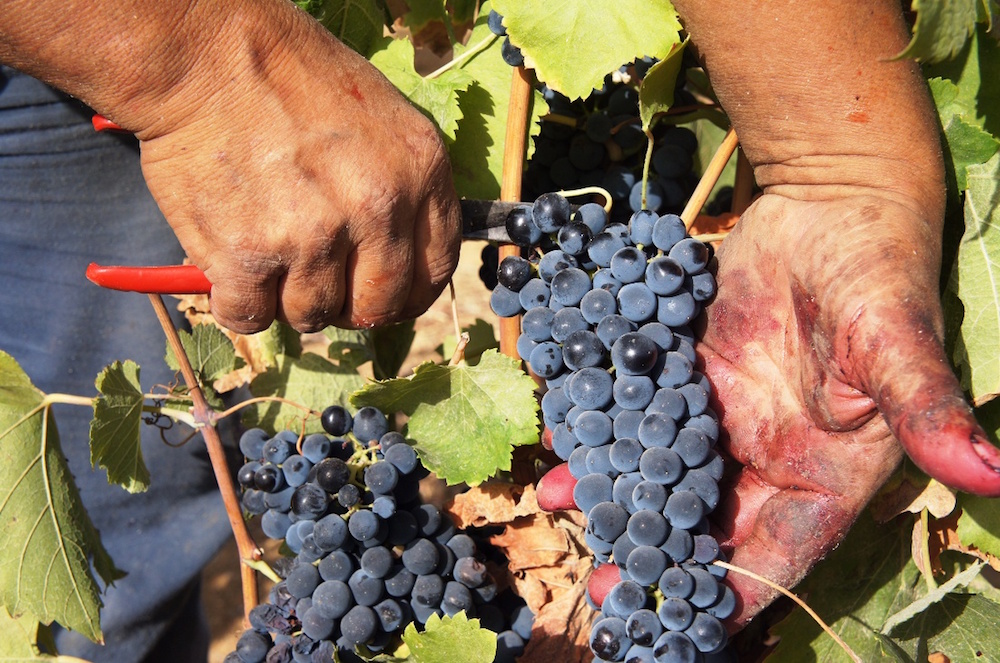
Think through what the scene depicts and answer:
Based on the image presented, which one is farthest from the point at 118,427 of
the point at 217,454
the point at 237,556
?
the point at 237,556

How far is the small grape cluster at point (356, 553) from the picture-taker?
109 cm

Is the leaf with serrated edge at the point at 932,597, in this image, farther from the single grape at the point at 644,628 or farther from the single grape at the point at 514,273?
the single grape at the point at 514,273

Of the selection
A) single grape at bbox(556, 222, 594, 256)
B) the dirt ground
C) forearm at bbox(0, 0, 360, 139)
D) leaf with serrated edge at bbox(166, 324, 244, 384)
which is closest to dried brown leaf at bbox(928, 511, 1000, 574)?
single grape at bbox(556, 222, 594, 256)

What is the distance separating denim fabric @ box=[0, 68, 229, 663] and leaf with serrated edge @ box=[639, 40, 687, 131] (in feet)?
3.41

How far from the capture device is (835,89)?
0.86m

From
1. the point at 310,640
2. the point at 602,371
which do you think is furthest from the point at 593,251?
the point at 310,640

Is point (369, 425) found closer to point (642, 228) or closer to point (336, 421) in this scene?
point (336, 421)

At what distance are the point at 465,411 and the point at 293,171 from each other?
15.7 inches

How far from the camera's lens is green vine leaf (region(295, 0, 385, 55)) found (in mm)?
1183

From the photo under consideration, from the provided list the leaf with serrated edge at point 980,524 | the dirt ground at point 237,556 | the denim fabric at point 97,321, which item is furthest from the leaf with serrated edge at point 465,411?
the dirt ground at point 237,556

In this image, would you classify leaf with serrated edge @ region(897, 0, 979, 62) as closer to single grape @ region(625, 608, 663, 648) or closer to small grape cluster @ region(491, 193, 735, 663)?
small grape cluster @ region(491, 193, 735, 663)

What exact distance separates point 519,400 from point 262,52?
0.52 metres

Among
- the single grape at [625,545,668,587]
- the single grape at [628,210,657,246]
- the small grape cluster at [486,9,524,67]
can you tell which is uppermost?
the small grape cluster at [486,9,524,67]

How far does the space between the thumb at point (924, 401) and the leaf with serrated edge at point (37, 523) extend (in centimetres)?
114
